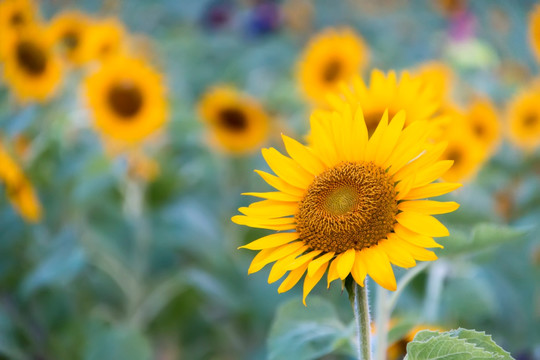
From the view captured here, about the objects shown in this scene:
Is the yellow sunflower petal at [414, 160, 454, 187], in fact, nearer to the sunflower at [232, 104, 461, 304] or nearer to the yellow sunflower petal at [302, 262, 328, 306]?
the sunflower at [232, 104, 461, 304]

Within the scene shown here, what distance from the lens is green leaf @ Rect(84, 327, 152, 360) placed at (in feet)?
3.61

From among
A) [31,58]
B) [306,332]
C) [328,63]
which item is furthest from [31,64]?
[306,332]

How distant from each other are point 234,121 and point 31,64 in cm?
63

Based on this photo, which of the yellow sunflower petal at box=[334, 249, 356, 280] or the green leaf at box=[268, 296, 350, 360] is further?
the green leaf at box=[268, 296, 350, 360]

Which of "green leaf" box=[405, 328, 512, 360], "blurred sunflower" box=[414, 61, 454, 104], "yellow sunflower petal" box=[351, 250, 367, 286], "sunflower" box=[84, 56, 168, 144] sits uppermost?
"sunflower" box=[84, 56, 168, 144]

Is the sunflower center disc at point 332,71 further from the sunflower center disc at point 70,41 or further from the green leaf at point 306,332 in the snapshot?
the green leaf at point 306,332

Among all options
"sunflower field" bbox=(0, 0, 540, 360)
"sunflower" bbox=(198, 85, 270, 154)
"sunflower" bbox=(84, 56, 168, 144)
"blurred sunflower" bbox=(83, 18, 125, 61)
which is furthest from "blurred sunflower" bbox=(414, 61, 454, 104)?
"blurred sunflower" bbox=(83, 18, 125, 61)

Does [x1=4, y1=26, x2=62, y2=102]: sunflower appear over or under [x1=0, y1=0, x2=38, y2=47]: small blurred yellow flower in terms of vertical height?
under

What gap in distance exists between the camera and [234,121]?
1962 millimetres

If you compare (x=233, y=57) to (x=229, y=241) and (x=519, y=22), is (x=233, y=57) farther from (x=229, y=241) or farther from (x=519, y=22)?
(x=229, y=241)

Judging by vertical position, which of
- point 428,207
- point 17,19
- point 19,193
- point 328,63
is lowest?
point 428,207

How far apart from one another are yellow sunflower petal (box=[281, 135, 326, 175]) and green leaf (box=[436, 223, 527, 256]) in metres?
0.17

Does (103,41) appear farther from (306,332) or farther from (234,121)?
(306,332)

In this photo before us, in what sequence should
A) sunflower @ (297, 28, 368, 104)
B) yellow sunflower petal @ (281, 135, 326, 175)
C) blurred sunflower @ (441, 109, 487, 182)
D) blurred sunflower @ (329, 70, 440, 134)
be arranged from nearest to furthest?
yellow sunflower petal @ (281, 135, 326, 175), blurred sunflower @ (329, 70, 440, 134), blurred sunflower @ (441, 109, 487, 182), sunflower @ (297, 28, 368, 104)
